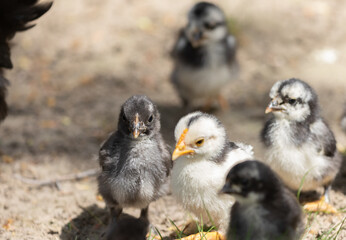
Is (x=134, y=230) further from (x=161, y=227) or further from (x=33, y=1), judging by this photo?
(x=33, y=1)

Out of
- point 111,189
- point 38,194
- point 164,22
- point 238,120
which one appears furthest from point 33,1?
point 164,22

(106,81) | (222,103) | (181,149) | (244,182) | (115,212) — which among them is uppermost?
(244,182)

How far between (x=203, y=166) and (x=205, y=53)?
2.59 m

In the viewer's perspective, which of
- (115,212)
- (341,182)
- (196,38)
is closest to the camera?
(115,212)

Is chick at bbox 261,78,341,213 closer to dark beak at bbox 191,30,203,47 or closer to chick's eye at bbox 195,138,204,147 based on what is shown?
chick's eye at bbox 195,138,204,147

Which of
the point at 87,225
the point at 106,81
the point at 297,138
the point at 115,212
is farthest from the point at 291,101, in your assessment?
the point at 106,81

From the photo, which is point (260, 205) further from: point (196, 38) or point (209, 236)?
point (196, 38)

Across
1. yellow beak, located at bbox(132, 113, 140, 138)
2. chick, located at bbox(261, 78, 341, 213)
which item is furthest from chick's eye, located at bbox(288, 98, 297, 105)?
yellow beak, located at bbox(132, 113, 140, 138)

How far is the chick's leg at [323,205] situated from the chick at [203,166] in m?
0.81

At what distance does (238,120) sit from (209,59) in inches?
30.7

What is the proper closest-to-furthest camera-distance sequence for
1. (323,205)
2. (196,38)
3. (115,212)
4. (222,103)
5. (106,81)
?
(115,212), (323,205), (196,38), (222,103), (106,81)

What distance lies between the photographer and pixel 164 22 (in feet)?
24.5

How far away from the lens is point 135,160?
349cm

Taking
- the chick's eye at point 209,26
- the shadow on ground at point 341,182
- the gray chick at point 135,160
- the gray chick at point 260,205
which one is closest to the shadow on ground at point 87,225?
→ the gray chick at point 135,160
